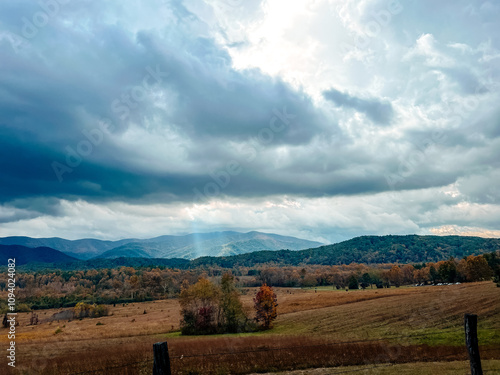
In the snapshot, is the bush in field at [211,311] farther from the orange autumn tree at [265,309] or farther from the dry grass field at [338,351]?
the dry grass field at [338,351]

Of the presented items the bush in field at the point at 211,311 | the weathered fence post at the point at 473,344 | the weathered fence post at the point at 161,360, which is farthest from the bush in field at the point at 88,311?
the weathered fence post at the point at 473,344

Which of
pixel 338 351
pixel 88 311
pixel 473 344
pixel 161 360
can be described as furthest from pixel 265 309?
pixel 88 311

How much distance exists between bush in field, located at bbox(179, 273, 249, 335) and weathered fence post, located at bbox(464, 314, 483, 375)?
61553 mm

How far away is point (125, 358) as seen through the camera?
32531 mm

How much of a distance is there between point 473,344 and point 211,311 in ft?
210

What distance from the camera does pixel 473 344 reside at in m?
13.2

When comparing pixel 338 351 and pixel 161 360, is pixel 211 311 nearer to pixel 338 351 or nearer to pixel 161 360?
pixel 338 351

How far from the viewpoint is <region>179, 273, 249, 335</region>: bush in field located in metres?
69.0

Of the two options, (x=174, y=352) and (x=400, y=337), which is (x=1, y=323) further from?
(x=400, y=337)

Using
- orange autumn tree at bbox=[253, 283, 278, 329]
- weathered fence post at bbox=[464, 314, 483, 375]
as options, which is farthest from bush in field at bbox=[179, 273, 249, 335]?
weathered fence post at bbox=[464, 314, 483, 375]

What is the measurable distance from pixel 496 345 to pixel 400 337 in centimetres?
1064

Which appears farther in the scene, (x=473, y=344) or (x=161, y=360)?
(x=473, y=344)

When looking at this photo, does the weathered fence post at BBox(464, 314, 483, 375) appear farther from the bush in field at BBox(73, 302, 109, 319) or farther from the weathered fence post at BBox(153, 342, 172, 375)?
the bush in field at BBox(73, 302, 109, 319)

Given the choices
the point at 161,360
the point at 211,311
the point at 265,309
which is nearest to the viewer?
the point at 161,360
